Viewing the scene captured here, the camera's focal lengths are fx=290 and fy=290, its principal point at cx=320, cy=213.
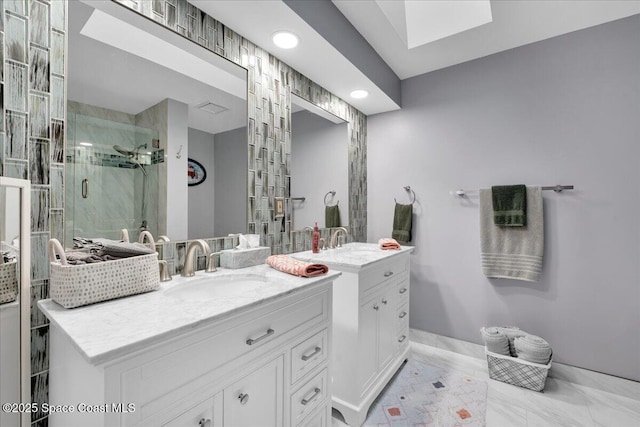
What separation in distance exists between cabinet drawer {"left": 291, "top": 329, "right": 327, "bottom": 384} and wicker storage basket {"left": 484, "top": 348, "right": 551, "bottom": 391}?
1.47 m

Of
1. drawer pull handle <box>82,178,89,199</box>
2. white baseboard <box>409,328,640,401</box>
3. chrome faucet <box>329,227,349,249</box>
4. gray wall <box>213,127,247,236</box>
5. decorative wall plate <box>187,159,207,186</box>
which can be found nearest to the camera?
drawer pull handle <box>82,178,89,199</box>

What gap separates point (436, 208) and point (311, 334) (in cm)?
181

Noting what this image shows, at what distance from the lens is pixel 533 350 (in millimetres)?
1926

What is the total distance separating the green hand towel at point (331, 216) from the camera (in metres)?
2.42

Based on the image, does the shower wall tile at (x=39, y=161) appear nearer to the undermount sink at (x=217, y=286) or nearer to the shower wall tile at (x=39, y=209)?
the shower wall tile at (x=39, y=209)

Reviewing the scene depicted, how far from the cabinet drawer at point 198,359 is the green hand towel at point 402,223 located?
1.70 m

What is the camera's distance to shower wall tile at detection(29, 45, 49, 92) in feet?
3.18

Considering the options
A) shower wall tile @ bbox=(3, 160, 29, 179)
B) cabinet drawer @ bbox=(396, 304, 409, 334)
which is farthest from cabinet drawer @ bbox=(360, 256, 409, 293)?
shower wall tile @ bbox=(3, 160, 29, 179)

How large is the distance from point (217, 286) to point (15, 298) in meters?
0.64

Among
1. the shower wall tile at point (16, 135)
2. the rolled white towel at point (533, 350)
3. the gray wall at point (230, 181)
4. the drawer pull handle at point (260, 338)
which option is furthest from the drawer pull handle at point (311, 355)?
the rolled white towel at point (533, 350)

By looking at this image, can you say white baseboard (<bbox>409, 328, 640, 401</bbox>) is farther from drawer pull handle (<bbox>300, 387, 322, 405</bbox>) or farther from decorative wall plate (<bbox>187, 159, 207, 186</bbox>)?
decorative wall plate (<bbox>187, 159, 207, 186</bbox>)

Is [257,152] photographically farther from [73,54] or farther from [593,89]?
[593,89]

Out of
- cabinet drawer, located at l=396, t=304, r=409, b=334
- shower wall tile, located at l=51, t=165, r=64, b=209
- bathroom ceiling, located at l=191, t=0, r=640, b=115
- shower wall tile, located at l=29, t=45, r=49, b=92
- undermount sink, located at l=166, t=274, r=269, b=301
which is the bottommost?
cabinet drawer, located at l=396, t=304, r=409, b=334

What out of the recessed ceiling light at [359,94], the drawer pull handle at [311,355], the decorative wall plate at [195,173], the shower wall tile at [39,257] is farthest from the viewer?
the recessed ceiling light at [359,94]
